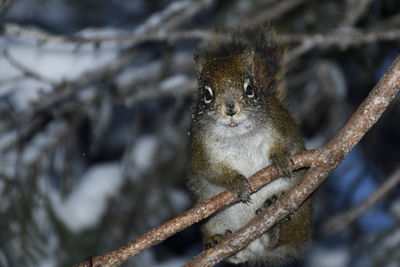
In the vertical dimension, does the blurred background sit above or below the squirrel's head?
above

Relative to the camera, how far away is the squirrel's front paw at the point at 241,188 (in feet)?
6.91

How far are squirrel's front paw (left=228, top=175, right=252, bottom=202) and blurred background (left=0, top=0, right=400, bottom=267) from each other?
26.0 inches

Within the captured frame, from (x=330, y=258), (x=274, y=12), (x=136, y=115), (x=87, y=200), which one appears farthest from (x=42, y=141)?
(x=330, y=258)

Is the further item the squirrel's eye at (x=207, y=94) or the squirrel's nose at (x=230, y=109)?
the squirrel's eye at (x=207, y=94)

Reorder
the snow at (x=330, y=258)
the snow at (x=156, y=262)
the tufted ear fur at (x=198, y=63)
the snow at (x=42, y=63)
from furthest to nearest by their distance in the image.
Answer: the snow at (x=330, y=258), the snow at (x=156, y=262), the snow at (x=42, y=63), the tufted ear fur at (x=198, y=63)

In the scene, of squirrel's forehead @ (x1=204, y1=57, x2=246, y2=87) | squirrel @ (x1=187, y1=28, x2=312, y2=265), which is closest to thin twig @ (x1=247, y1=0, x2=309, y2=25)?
squirrel @ (x1=187, y1=28, x2=312, y2=265)

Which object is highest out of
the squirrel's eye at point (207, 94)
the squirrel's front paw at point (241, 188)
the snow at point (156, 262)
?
the snow at point (156, 262)

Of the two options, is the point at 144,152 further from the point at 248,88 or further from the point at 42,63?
the point at 248,88

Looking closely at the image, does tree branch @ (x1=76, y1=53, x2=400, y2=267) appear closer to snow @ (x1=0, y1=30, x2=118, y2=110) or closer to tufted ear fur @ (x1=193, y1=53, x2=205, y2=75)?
tufted ear fur @ (x1=193, y1=53, x2=205, y2=75)

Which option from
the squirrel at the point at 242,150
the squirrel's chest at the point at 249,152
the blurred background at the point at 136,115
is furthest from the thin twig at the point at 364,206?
the squirrel's chest at the point at 249,152

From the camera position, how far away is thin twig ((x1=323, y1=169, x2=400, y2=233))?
2744 mm

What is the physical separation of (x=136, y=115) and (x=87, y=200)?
1.88ft

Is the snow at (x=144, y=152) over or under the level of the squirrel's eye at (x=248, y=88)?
over

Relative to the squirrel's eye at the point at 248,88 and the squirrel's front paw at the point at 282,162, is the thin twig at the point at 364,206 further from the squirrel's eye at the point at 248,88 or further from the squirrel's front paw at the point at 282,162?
the squirrel's eye at the point at 248,88
